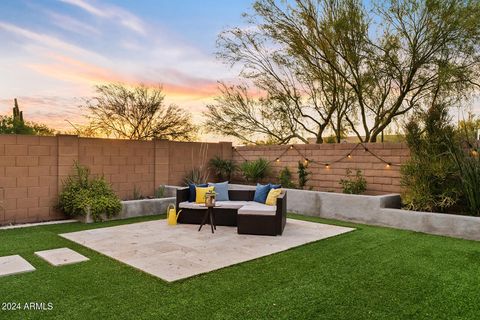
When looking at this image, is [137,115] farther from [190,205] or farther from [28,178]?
[190,205]

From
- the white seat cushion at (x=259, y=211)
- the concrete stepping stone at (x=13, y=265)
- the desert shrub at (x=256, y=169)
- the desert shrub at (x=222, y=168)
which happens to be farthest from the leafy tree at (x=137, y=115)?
the concrete stepping stone at (x=13, y=265)

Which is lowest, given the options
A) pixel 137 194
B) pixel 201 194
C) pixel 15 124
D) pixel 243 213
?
pixel 243 213

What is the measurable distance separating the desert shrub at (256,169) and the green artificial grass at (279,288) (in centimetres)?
507

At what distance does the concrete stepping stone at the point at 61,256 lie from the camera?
4176 millimetres

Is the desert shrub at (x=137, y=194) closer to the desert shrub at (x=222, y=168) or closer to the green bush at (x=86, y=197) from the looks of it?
the green bush at (x=86, y=197)

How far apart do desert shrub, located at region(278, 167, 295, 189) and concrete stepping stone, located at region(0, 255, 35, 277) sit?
6340 mm

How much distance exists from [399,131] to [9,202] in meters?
8.99

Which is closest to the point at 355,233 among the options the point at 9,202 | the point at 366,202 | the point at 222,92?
the point at 366,202

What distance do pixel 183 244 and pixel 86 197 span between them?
297cm

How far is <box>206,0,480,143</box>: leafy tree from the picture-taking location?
8.01 m

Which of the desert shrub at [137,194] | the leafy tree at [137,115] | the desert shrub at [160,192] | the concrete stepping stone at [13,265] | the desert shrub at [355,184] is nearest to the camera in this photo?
the concrete stepping stone at [13,265]

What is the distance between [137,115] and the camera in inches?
599

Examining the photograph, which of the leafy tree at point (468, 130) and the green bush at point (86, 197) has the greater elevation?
the leafy tree at point (468, 130)

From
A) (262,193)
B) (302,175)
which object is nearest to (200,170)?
(302,175)
